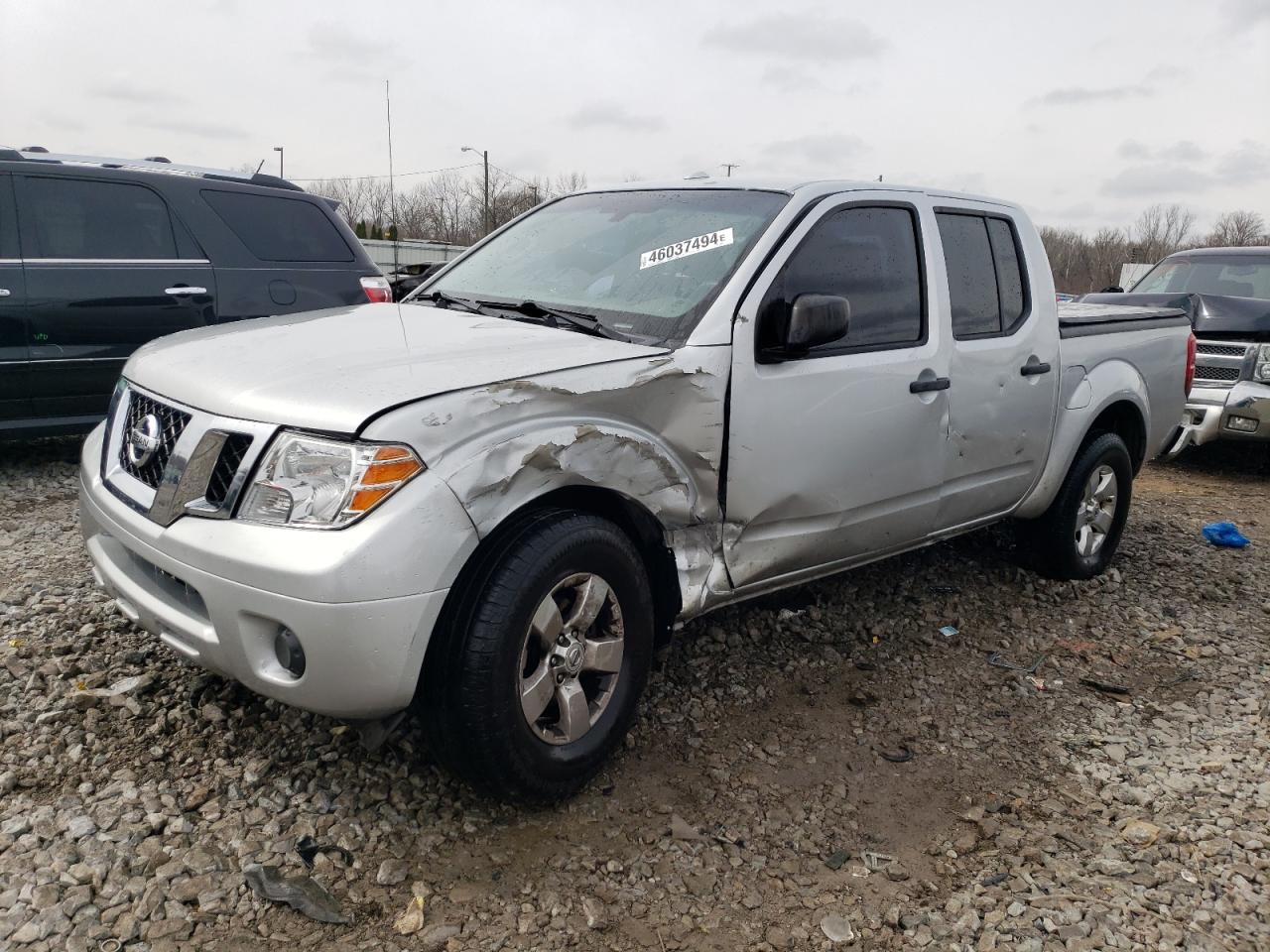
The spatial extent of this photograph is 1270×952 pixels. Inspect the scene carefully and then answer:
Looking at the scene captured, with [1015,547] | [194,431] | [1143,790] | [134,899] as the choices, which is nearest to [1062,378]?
[1015,547]

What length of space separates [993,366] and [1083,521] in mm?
1334

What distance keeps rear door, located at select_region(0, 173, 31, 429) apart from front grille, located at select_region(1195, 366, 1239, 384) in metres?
8.13

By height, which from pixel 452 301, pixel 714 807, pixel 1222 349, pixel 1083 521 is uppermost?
pixel 452 301

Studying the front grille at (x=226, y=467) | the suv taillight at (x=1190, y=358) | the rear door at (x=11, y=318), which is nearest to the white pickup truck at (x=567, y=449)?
the front grille at (x=226, y=467)

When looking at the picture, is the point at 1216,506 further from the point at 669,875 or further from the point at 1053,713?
the point at 669,875

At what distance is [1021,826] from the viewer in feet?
9.32

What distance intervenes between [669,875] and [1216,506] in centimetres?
582

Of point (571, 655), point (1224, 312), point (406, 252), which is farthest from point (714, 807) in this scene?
point (406, 252)

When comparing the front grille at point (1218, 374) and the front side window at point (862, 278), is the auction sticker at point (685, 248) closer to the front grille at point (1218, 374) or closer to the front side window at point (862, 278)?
the front side window at point (862, 278)

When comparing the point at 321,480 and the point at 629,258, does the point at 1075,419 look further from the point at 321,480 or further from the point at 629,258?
the point at 321,480

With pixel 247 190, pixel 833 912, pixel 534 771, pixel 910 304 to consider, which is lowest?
pixel 833 912

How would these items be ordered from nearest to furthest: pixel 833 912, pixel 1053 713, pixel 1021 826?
pixel 833 912 → pixel 1021 826 → pixel 1053 713

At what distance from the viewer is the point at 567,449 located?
2566mm

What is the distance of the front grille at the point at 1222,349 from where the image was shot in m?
7.58
